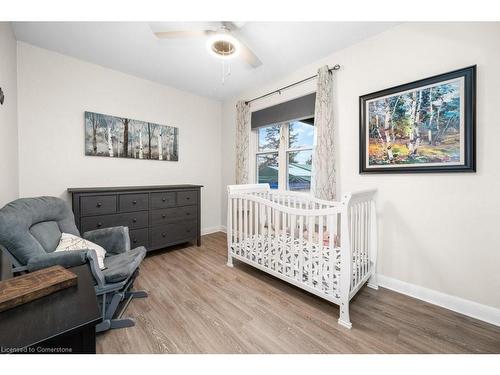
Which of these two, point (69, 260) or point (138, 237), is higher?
point (69, 260)

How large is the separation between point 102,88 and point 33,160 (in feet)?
3.69

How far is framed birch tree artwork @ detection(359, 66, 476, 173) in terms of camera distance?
151 centimetres

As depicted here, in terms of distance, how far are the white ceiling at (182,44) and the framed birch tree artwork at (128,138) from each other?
2.19 feet

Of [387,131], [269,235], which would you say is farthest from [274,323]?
[387,131]

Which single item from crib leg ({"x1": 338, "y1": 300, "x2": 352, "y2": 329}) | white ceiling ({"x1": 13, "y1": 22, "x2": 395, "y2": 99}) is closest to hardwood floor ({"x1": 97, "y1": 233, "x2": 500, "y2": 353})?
crib leg ({"x1": 338, "y1": 300, "x2": 352, "y2": 329})

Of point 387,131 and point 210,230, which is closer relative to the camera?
point 387,131

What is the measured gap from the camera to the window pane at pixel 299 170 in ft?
9.02

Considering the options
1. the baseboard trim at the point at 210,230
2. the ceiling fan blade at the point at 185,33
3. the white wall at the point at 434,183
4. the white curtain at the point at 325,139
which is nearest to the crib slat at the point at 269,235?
the white curtain at the point at 325,139

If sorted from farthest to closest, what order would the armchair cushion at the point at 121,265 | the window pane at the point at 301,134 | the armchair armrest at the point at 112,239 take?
the window pane at the point at 301,134 → the armchair armrest at the point at 112,239 → the armchair cushion at the point at 121,265

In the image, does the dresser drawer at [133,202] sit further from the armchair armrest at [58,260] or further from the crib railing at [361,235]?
→ the crib railing at [361,235]

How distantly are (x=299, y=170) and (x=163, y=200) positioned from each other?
→ 1876 mm

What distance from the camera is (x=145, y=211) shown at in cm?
249

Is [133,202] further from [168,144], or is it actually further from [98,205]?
[168,144]
